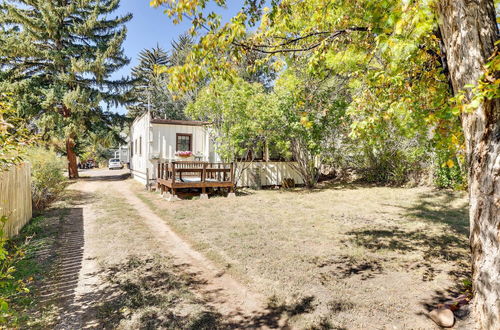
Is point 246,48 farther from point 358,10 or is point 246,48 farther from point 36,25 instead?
point 36,25

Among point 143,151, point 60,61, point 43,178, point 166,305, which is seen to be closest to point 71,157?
point 60,61

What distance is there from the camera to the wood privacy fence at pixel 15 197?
524cm

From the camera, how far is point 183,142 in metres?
15.5

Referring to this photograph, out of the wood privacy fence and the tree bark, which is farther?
the tree bark

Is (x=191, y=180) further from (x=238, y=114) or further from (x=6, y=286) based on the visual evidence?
(x=6, y=286)

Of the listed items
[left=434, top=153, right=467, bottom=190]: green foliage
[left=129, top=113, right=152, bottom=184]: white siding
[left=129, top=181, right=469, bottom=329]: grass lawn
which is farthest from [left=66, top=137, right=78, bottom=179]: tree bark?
[left=434, top=153, right=467, bottom=190]: green foliage

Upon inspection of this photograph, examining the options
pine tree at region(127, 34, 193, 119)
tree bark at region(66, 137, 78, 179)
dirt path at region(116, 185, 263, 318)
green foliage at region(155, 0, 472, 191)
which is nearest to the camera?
green foliage at region(155, 0, 472, 191)

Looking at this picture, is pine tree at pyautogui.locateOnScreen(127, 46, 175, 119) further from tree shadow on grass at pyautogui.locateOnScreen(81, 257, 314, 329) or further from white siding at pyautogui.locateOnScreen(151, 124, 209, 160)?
tree shadow on grass at pyautogui.locateOnScreen(81, 257, 314, 329)

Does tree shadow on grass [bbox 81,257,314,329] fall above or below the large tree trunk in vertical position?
below

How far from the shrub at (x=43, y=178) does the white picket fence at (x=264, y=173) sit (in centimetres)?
766

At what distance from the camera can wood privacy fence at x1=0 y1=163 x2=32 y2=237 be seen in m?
5.24

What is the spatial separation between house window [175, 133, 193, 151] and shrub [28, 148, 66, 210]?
20.1 feet

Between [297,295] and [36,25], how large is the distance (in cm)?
2329

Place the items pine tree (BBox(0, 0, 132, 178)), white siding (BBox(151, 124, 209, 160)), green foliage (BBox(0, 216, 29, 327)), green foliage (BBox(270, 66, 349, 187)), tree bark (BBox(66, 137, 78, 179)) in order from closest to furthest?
green foliage (BBox(0, 216, 29, 327))
green foliage (BBox(270, 66, 349, 187))
white siding (BBox(151, 124, 209, 160))
pine tree (BBox(0, 0, 132, 178))
tree bark (BBox(66, 137, 78, 179))
